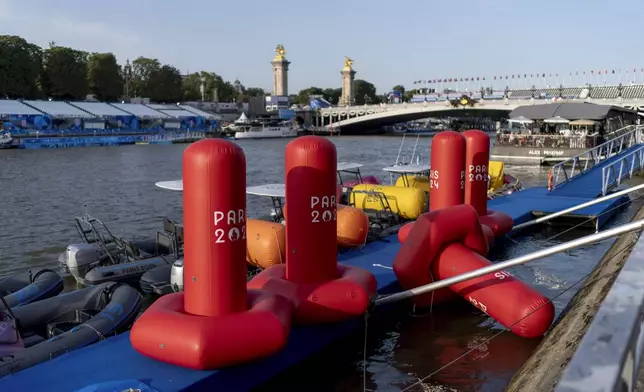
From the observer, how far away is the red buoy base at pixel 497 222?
13445 millimetres

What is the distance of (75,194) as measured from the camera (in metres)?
29.5

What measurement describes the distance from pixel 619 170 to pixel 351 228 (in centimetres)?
1516

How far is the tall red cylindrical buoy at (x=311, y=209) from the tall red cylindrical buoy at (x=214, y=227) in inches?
51.0

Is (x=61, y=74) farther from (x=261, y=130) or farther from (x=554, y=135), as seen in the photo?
(x=554, y=135)

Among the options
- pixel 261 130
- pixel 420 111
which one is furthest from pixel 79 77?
pixel 420 111

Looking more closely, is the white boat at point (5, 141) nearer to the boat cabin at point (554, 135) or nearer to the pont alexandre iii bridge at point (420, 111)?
the boat cabin at point (554, 135)

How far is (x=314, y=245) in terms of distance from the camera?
328 inches

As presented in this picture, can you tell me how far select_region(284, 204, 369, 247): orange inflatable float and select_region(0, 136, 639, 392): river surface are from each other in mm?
2384

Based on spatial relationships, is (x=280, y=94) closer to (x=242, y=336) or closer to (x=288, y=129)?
(x=288, y=129)

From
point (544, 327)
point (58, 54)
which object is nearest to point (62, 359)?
point (544, 327)

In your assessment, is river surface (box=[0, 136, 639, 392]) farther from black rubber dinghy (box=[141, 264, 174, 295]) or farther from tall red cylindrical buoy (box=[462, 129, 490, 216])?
black rubber dinghy (box=[141, 264, 174, 295])

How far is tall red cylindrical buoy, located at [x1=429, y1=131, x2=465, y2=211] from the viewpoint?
12.2 metres

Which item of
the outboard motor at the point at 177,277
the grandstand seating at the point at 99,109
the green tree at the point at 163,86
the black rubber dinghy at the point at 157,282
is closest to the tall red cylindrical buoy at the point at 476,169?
the outboard motor at the point at 177,277

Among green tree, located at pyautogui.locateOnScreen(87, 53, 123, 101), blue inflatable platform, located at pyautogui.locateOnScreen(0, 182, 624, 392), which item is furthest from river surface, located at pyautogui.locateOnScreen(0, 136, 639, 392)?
green tree, located at pyautogui.locateOnScreen(87, 53, 123, 101)
